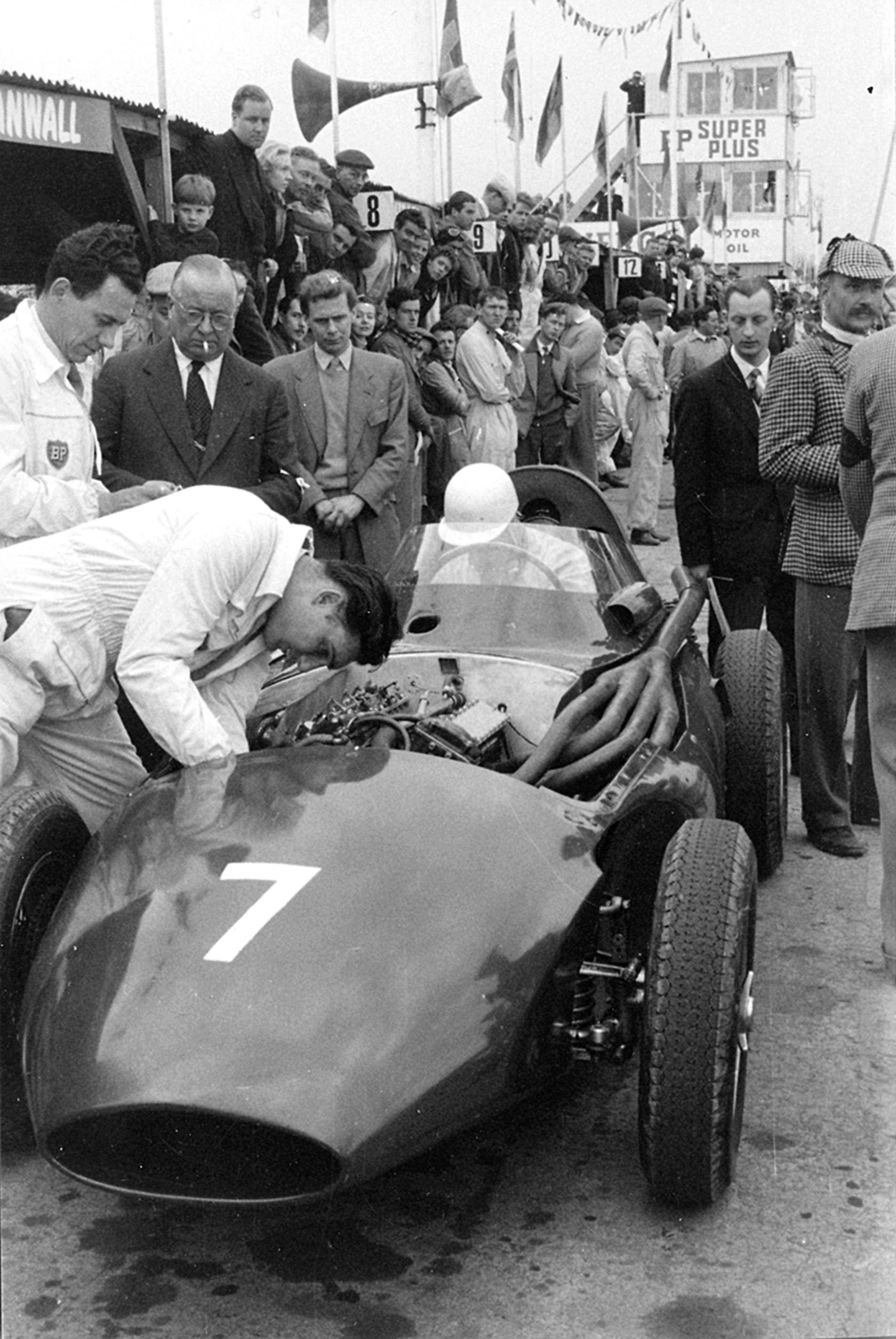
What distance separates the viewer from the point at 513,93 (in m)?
19.5

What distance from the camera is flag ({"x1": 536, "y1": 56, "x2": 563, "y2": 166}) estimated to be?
67.2ft

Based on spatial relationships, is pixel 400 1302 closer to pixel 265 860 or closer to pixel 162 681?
pixel 265 860

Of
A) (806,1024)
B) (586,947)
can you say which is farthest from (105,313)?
(806,1024)

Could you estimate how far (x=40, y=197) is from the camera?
29.5 feet

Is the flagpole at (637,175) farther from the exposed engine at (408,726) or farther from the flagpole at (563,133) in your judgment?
the exposed engine at (408,726)

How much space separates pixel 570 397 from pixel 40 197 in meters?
5.03

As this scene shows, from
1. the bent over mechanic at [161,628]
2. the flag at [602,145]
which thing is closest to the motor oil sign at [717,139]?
the flag at [602,145]

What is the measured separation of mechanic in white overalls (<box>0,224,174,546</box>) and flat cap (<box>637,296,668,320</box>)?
38.4 ft

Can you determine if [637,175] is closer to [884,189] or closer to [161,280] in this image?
[161,280]

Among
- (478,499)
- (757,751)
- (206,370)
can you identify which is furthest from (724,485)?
(206,370)

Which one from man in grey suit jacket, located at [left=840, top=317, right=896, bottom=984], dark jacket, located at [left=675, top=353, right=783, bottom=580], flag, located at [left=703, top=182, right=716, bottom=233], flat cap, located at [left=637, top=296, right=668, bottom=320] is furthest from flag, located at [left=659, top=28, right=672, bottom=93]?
man in grey suit jacket, located at [left=840, top=317, right=896, bottom=984]

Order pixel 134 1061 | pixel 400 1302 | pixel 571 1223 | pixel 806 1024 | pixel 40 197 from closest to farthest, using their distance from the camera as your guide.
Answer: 1. pixel 134 1061
2. pixel 400 1302
3. pixel 571 1223
4. pixel 806 1024
5. pixel 40 197

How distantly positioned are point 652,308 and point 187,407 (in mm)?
10696

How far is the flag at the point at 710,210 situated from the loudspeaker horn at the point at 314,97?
72.2 ft
